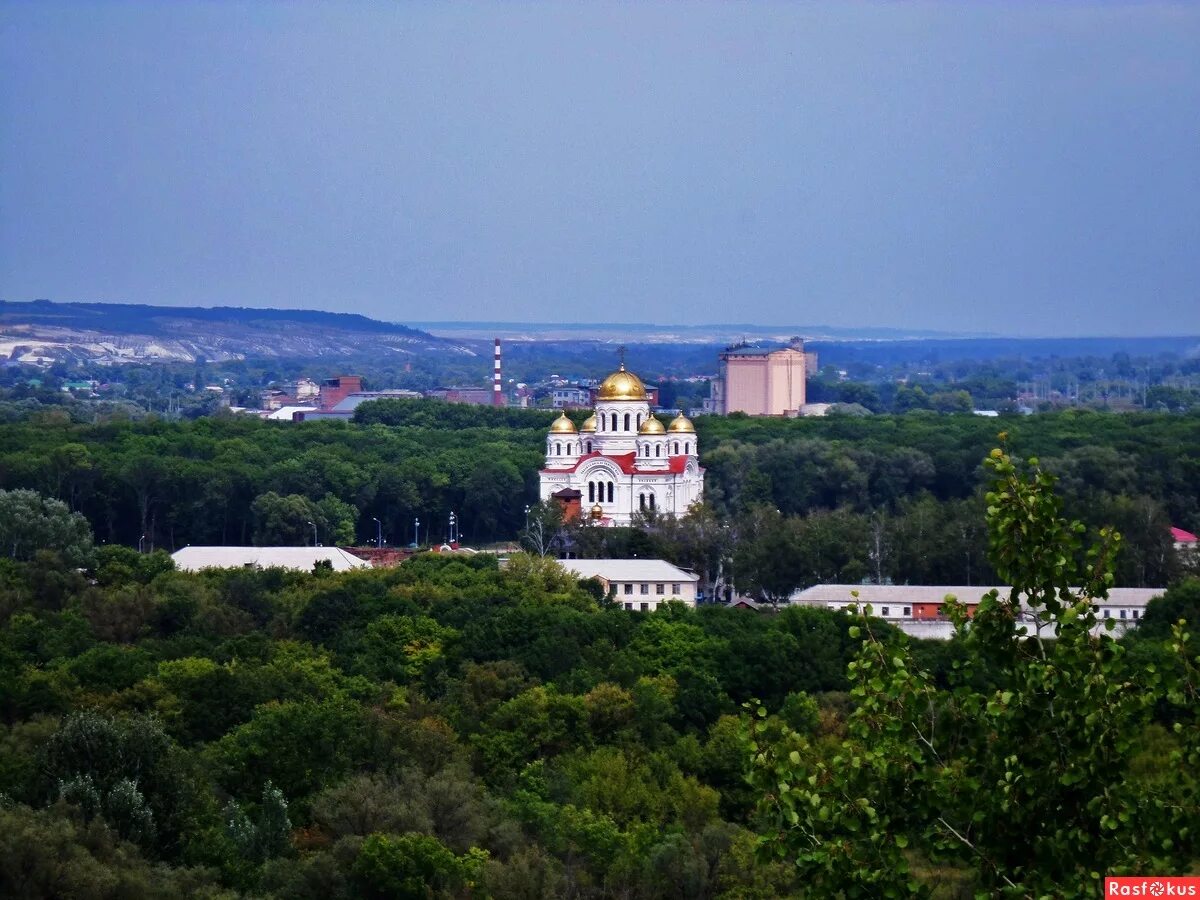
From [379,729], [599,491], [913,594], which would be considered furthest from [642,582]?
[379,729]

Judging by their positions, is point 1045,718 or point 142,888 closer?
point 1045,718

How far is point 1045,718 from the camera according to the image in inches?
414

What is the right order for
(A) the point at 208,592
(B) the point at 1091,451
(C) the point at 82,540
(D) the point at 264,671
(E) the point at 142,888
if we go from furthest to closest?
(B) the point at 1091,451, (C) the point at 82,540, (A) the point at 208,592, (D) the point at 264,671, (E) the point at 142,888

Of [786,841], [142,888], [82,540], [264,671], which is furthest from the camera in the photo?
[82,540]

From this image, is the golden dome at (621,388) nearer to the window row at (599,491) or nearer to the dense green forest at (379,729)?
the window row at (599,491)

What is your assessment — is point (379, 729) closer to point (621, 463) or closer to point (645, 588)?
point (645, 588)

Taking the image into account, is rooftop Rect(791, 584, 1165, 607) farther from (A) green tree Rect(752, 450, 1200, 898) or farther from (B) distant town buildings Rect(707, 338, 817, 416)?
(B) distant town buildings Rect(707, 338, 817, 416)

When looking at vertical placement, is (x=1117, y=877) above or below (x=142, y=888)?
above

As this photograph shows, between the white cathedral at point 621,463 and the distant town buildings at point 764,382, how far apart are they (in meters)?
70.3

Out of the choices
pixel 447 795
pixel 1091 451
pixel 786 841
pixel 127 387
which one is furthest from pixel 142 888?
pixel 127 387

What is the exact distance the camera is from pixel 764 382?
429 ft

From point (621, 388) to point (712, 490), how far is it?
4102 mm

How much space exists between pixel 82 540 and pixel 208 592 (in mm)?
8267

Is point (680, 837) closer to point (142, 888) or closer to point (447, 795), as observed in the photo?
point (447, 795)
